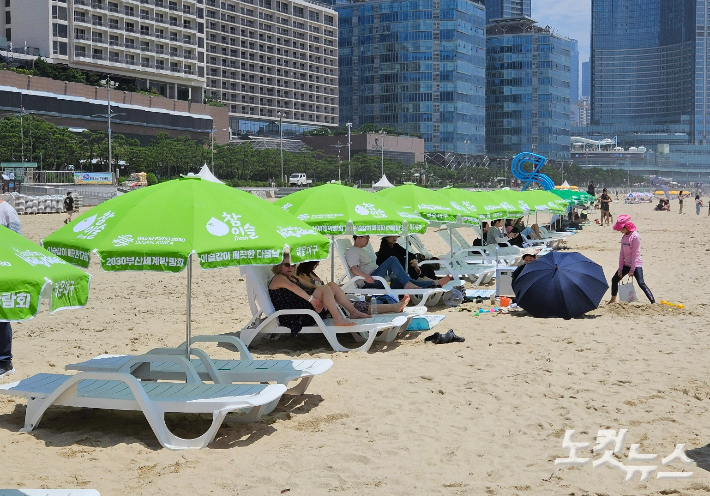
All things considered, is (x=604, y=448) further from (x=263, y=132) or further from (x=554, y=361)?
(x=263, y=132)

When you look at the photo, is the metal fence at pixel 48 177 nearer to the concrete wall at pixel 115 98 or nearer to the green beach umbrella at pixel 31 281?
the concrete wall at pixel 115 98

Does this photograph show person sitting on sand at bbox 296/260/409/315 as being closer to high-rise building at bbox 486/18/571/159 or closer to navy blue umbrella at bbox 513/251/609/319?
navy blue umbrella at bbox 513/251/609/319

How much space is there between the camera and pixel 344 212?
369 inches

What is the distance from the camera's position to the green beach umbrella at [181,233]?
5.51 meters

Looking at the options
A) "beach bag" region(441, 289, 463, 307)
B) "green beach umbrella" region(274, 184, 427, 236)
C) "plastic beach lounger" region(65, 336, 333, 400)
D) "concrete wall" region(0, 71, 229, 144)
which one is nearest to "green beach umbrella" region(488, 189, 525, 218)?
"beach bag" region(441, 289, 463, 307)

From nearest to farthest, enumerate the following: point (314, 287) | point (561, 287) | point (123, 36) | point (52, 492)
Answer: point (52, 492), point (314, 287), point (561, 287), point (123, 36)

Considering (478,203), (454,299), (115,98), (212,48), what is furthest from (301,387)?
(212,48)

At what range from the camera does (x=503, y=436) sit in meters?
5.64

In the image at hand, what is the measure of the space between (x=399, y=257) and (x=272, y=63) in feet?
330

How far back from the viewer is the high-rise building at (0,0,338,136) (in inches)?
2950

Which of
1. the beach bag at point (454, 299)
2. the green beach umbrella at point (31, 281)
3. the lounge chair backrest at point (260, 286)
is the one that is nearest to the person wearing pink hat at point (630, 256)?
the beach bag at point (454, 299)

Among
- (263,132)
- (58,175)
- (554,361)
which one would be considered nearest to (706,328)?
(554,361)

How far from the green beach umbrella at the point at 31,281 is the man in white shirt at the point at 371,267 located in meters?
6.68

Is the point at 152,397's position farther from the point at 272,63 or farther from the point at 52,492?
the point at 272,63
